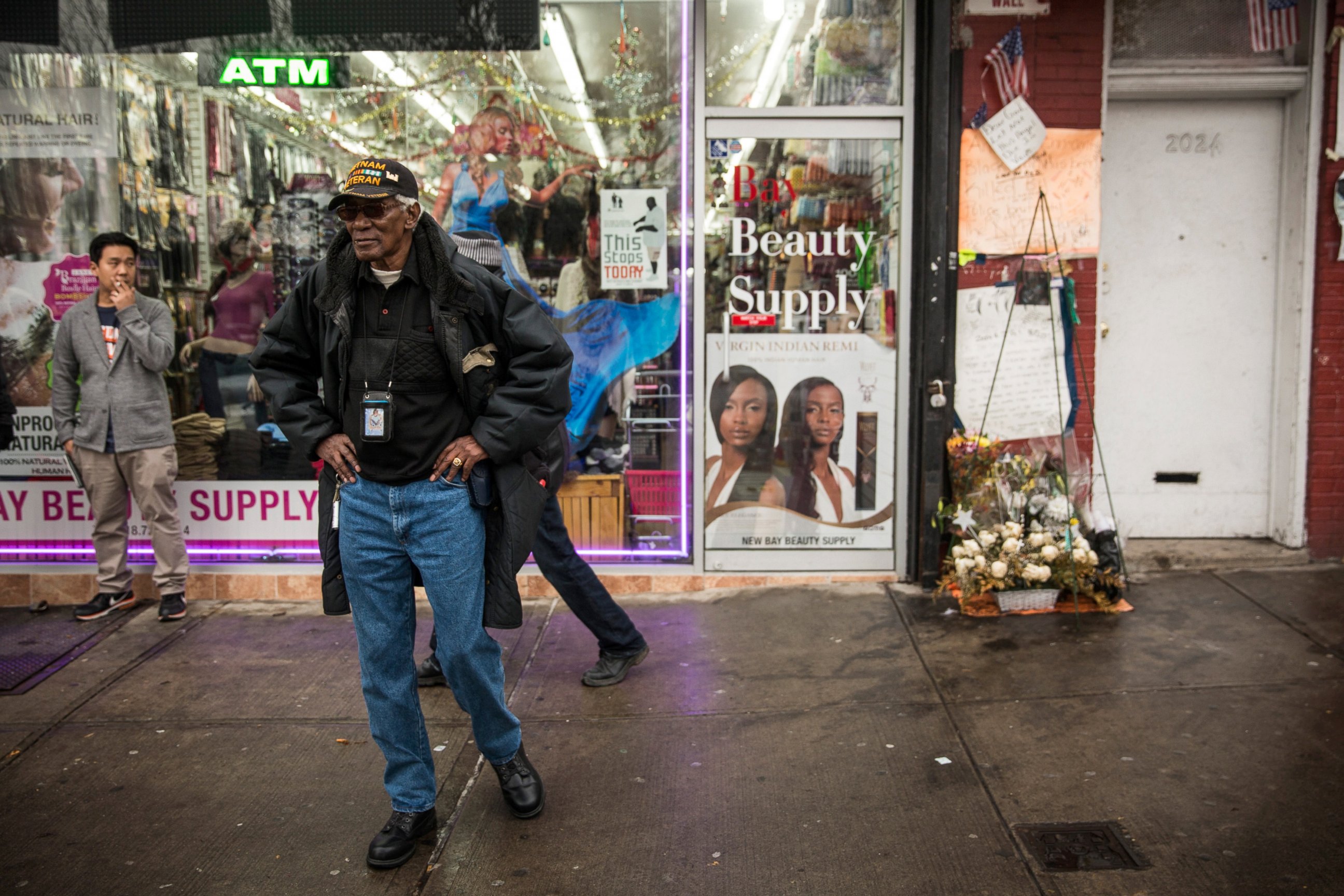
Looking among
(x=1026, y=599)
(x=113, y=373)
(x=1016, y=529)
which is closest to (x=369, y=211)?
(x=113, y=373)

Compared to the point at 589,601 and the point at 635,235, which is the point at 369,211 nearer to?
the point at 589,601

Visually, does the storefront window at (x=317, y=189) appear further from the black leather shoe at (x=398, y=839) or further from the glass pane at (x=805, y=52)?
the black leather shoe at (x=398, y=839)

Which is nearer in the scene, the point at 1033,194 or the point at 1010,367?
the point at 1033,194

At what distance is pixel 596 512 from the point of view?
18.9 ft

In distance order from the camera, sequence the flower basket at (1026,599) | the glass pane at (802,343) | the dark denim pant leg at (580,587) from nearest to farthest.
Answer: the dark denim pant leg at (580,587) → the flower basket at (1026,599) → the glass pane at (802,343)

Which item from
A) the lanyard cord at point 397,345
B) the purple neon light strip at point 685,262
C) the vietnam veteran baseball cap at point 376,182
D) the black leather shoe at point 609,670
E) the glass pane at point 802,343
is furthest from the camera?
the glass pane at point 802,343

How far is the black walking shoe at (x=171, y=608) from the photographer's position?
537 centimetres

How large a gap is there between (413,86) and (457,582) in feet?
11.4

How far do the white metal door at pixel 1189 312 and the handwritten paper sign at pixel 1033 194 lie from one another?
0.43 meters

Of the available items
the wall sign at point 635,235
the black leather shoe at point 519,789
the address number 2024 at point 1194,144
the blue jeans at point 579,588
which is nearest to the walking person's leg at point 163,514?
the blue jeans at point 579,588

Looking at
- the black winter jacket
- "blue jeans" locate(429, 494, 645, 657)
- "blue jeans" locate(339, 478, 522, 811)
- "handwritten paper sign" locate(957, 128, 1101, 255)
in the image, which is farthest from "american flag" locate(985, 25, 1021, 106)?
"blue jeans" locate(339, 478, 522, 811)

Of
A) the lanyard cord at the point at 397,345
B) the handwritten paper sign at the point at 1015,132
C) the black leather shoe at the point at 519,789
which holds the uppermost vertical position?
the handwritten paper sign at the point at 1015,132

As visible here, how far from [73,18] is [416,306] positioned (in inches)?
152

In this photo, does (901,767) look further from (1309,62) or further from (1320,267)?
(1309,62)
